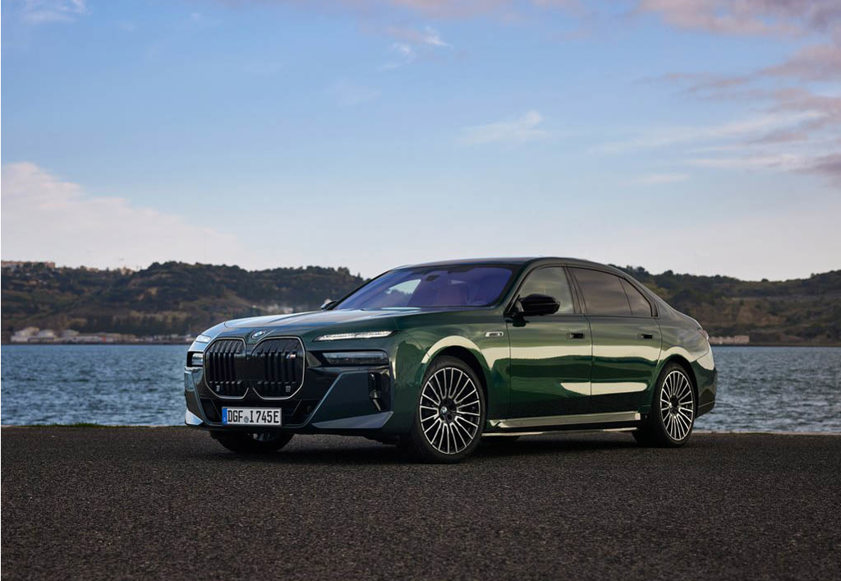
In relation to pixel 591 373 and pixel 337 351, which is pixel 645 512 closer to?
pixel 337 351

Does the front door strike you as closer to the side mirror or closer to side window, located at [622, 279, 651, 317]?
the side mirror

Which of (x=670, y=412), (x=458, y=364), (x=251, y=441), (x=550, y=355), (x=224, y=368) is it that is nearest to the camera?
(x=458, y=364)

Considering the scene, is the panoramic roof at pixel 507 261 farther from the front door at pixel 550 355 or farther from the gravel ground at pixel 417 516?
the gravel ground at pixel 417 516

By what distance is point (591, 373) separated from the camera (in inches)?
415

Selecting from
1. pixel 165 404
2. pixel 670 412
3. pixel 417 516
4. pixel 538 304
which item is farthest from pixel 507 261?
pixel 165 404

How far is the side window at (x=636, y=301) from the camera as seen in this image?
1140 cm

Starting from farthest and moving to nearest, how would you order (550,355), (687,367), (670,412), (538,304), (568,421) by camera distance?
1. (687,367)
2. (670,412)
3. (568,421)
4. (550,355)
5. (538,304)

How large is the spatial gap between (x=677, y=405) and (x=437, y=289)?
3.01 metres

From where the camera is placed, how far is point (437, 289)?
33.9 feet

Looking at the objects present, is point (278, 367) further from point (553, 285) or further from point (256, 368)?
point (553, 285)

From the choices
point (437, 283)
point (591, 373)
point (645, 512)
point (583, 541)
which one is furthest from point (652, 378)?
point (583, 541)

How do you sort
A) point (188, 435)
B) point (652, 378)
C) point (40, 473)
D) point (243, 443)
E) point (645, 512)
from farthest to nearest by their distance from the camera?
point (188, 435) < point (652, 378) < point (243, 443) < point (40, 473) < point (645, 512)

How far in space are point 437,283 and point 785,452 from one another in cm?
375

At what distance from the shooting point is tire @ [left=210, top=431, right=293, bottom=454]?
1027 cm
